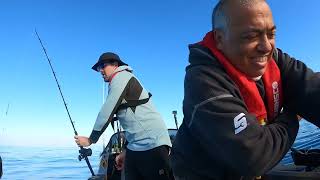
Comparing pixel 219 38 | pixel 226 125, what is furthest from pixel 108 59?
pixel 226 125

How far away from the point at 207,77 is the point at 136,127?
11.2 feet

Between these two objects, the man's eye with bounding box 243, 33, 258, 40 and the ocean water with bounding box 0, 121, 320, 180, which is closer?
the man's eye with bounding box 243, 33, 258, 40

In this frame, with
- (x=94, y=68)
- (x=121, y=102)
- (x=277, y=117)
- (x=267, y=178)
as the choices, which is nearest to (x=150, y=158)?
(x=121, y=102)

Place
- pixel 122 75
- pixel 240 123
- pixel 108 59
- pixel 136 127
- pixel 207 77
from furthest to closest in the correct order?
pixel 108 59 < pixel 122 75 < pixel 136 127 < pixel 207 77 < pixel 240 123

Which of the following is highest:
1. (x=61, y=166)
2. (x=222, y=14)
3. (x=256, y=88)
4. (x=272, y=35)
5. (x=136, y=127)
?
(x=222, y=14)

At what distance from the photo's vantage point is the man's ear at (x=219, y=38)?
2.02m

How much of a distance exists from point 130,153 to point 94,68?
161 cm

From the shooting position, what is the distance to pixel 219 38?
2041 mm

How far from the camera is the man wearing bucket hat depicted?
5.12m

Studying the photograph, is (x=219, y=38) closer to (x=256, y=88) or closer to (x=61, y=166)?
(x=256, y=88)

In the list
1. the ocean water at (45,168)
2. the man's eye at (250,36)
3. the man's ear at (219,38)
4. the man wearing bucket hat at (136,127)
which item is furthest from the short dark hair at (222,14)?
the ocean water at (45,168)

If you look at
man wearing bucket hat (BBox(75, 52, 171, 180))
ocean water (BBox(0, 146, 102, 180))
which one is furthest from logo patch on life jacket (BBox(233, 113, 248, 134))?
ocean water (BBox(0, 146, 102, 180))

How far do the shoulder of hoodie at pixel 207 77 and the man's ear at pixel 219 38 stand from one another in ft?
0.22

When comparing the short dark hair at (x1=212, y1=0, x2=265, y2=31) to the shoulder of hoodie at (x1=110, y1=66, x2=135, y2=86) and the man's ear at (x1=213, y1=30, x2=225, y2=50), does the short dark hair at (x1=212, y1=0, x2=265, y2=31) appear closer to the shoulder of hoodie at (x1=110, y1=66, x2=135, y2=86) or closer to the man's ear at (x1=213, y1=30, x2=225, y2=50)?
the man's ear at (x1=213, y1=30, x2=225, y2=50)
